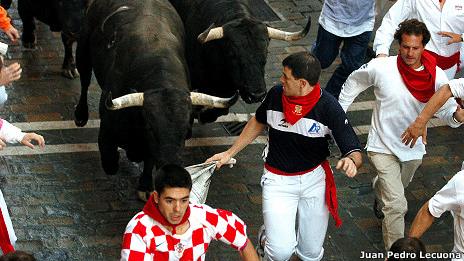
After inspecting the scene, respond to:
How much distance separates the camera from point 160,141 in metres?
9.32

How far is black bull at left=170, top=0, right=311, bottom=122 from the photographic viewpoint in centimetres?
1077

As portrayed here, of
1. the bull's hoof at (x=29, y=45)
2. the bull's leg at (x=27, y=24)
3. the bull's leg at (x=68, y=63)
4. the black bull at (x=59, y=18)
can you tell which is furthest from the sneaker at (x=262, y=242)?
the bull's hoof at (x=29, y=45)

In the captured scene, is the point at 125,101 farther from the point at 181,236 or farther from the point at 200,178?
the point at 181,236

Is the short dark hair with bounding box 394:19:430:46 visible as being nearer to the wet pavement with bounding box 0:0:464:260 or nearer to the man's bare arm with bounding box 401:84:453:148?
the man's bare arm with bounding box 401:84:453:148

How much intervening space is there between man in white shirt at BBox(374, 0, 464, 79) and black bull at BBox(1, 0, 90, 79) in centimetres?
390

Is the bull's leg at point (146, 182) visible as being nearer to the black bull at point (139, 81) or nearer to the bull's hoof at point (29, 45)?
the black bull at point (139, 81)

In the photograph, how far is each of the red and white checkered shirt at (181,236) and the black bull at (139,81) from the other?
2171mm

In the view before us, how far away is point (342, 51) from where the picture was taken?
465 inches

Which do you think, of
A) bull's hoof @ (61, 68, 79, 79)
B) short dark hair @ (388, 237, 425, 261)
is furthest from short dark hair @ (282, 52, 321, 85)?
bull's hoof @ (61, 68, 79, 79)

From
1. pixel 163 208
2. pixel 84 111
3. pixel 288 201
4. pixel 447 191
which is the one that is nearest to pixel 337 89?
pixel 84 111

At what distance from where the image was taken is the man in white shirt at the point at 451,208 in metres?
7.55

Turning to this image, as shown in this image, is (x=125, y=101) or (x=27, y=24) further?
(x=27, y=24)

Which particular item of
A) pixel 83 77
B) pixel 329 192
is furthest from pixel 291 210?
pixel 83 77

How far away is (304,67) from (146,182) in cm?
261
